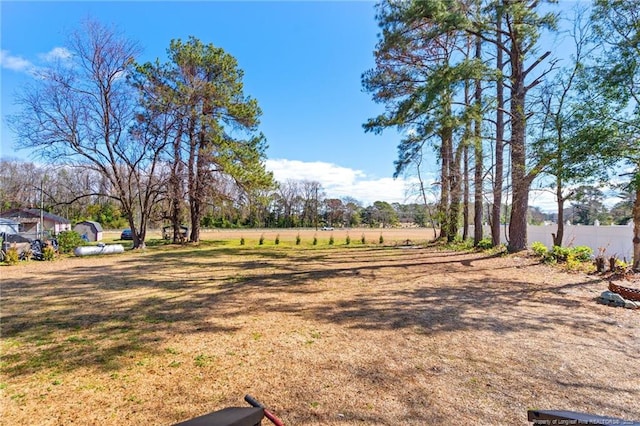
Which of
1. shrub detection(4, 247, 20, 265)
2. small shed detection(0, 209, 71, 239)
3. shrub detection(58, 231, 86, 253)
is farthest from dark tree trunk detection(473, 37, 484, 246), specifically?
small shed detection(0, 209, 71, 239)

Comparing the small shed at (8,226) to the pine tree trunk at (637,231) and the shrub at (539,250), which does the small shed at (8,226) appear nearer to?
the shrub at (539,250)

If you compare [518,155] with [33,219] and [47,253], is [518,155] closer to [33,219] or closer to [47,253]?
[47,253]

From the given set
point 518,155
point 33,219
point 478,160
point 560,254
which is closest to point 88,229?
point 33,219

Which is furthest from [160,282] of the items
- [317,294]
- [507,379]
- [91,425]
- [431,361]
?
[507,379]

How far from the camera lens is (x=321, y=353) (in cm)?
333

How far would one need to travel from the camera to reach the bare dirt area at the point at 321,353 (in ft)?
7.62

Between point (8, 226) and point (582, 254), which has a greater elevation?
point (8, 226)

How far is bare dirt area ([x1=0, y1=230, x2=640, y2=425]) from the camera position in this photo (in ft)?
7.62

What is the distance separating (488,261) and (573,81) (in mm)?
5529

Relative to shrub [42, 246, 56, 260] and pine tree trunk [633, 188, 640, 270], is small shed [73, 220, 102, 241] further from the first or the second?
pine tree trunk [633, 188, 640, 270]

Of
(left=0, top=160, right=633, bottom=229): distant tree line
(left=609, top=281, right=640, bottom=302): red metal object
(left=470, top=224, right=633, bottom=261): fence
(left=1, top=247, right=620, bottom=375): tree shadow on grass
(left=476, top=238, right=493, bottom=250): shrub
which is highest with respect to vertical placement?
(left=0, top=160, right=633, bottom=229): distant tree line

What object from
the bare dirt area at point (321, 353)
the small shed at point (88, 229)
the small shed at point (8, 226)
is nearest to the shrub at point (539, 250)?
the bare dirt area at point (321, 353)

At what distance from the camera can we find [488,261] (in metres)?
10.4

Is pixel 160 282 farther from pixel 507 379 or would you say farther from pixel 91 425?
pixel 507 379
